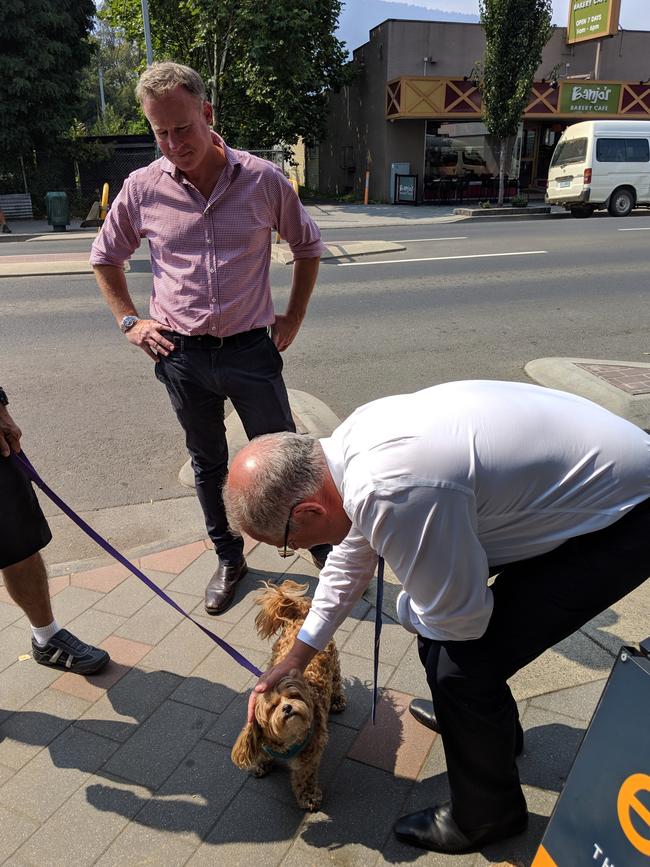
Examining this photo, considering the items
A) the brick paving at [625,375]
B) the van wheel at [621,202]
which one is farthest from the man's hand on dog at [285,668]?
the van wheel at [621,202]

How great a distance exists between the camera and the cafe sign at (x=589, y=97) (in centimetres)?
2555

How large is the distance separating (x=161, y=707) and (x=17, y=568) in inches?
32.1

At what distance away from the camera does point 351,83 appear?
27625 millimetres

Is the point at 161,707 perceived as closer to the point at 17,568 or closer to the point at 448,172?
the point at 17,568

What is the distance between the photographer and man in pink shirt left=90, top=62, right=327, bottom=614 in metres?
2.83

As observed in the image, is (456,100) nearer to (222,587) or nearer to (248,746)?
(222,587)

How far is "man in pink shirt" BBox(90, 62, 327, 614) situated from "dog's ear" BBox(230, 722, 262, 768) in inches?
47.3

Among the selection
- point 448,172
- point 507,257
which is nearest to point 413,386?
point 507,257

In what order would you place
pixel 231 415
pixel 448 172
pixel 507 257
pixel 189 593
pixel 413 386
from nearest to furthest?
1. pixel 189 593
2. pixel 231 415
3. pixel 413 386
4. pixel 507 257
5. pixel 448 172

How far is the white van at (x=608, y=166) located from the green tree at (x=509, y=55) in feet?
8.65

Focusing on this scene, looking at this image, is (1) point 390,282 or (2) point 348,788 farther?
(1) point 390,282

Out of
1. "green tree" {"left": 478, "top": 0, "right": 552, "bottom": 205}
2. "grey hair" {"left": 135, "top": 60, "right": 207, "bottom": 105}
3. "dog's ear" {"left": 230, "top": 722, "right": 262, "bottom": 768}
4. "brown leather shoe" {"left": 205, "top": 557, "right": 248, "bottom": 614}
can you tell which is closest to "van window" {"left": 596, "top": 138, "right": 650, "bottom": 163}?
"green tree" {"left": 478, "top": 0, "right": 552, "bottom": 205}

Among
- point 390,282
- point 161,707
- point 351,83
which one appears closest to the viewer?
point 161,707

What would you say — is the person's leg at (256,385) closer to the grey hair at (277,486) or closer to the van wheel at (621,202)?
the grey hair at (277,486)
